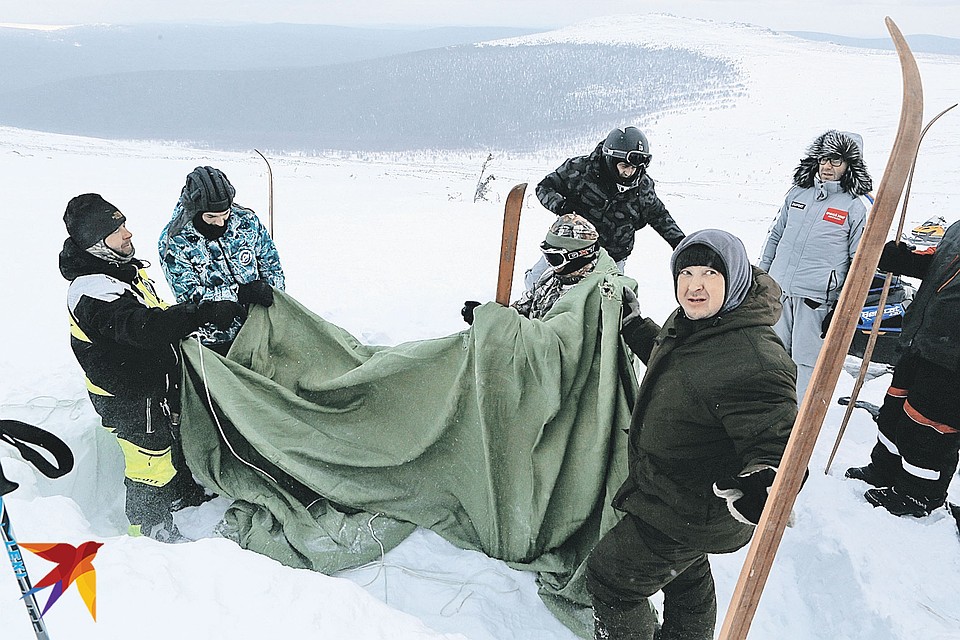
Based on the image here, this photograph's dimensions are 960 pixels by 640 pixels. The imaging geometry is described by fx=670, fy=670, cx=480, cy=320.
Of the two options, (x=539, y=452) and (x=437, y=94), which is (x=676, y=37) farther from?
(x=539, y=452)

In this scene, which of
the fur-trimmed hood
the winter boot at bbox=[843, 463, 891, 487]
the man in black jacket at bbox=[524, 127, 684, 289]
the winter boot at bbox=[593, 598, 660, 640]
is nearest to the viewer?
the winter boot at bbox=[593, 598, 660, 640]

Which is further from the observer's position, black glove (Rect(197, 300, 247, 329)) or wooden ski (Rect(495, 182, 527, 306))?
black glove (Rect(197, 300, 247, 329))

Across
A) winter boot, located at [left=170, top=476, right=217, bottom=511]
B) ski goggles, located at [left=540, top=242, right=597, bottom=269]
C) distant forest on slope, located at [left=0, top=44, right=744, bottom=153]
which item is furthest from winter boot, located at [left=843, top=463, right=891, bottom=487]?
distant forest on slope, located at [left=0, top=44, right=744, bottom=153]

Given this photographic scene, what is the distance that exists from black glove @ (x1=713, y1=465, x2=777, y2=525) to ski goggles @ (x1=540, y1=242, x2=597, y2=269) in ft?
4.44

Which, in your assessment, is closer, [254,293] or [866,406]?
[254,293]

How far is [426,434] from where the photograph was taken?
9.82 ft

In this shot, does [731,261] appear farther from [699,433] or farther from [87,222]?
[87,222]

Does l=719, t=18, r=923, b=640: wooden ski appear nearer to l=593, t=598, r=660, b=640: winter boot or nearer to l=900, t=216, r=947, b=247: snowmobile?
l=593, t=598, r=660, b=640: winter boot

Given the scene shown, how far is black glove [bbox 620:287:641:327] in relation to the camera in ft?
8.38

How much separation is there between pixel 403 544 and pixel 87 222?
182 centimetres

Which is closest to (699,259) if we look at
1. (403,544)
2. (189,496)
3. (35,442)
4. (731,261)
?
(731,261)

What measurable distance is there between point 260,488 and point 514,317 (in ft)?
4.72

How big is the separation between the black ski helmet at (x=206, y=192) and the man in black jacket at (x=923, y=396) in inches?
118

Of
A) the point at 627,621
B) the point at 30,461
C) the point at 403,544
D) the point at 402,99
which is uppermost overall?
the point at 402,99
